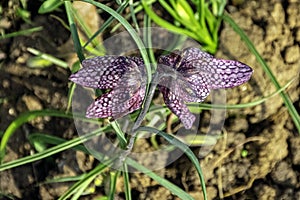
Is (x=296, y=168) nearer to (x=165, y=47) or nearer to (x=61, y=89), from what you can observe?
(x=165, y=47)

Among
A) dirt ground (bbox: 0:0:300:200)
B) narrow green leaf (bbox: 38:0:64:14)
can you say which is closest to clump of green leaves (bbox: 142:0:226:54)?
dirt ground (bbox: 0:0:300:200)

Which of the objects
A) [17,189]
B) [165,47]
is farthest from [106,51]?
[17,189]

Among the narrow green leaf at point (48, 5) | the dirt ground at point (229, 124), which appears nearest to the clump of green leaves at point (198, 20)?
the dirt ground at point (229, 124)

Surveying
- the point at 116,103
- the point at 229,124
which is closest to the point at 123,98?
the point at 116,103

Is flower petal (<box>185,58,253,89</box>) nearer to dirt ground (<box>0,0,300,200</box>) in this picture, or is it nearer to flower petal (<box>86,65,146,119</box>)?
flower petal (<box>86,65,146,119</box>)

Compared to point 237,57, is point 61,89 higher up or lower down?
lower down

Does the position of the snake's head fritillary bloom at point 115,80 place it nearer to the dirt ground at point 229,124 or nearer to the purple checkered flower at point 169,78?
the purple checkered flower at point 169,78
